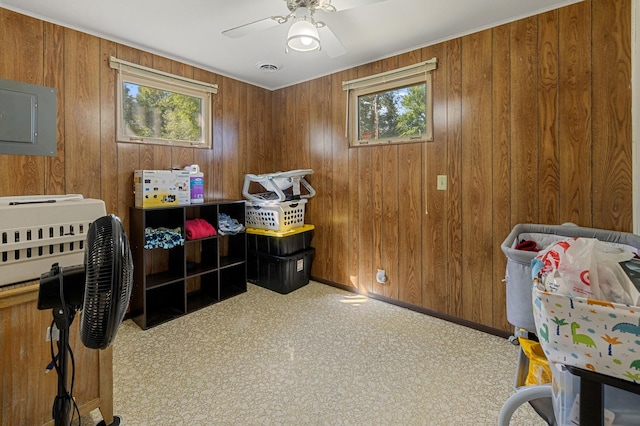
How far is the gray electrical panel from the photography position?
195 centimetres

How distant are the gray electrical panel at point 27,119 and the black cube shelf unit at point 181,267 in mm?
724

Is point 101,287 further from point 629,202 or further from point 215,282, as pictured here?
point 629,202

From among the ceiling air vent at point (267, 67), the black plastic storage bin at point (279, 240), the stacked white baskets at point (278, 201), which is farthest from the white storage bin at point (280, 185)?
the ceiling air vent at point (267, 67)

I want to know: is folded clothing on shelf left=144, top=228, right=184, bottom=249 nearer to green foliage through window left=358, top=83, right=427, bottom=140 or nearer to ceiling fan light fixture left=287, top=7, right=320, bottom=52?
ceiling fan light fixture left=287, top=7, right=320, bottom=52

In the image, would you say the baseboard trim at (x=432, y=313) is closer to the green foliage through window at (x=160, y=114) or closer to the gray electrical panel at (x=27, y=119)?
the green foliage through window at (x=160, y=114)

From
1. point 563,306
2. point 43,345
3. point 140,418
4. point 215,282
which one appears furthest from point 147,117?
point 563,306

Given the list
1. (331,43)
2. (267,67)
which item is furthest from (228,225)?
(331,43)

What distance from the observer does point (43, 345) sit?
1234 millimetres

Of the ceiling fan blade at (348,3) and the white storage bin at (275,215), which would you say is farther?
the white storage bin at (275,215)

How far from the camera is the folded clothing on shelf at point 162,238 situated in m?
2.38

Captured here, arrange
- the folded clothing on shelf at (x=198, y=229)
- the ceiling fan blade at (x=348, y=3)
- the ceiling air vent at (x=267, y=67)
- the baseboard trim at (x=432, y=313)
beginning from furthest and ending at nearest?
1. the ceiling air vent at (x=267, y=67)
2. the folded clothing on shelf at (x=198, y=229)
3. the baseboard trim at (x=432, y=313)
4. the ceiling fan blade at (x=348, y=3)

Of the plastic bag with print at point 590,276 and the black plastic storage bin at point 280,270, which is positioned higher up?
the plastic bag with print at point 590,276

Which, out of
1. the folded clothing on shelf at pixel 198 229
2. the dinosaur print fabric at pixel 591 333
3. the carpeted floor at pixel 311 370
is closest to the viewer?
the dinosaur print fabric at pixel 591 333

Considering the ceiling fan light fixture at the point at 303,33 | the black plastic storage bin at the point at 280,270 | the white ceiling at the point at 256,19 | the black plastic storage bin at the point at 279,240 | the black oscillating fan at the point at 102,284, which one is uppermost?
the white ceiling at the point at 256,19
